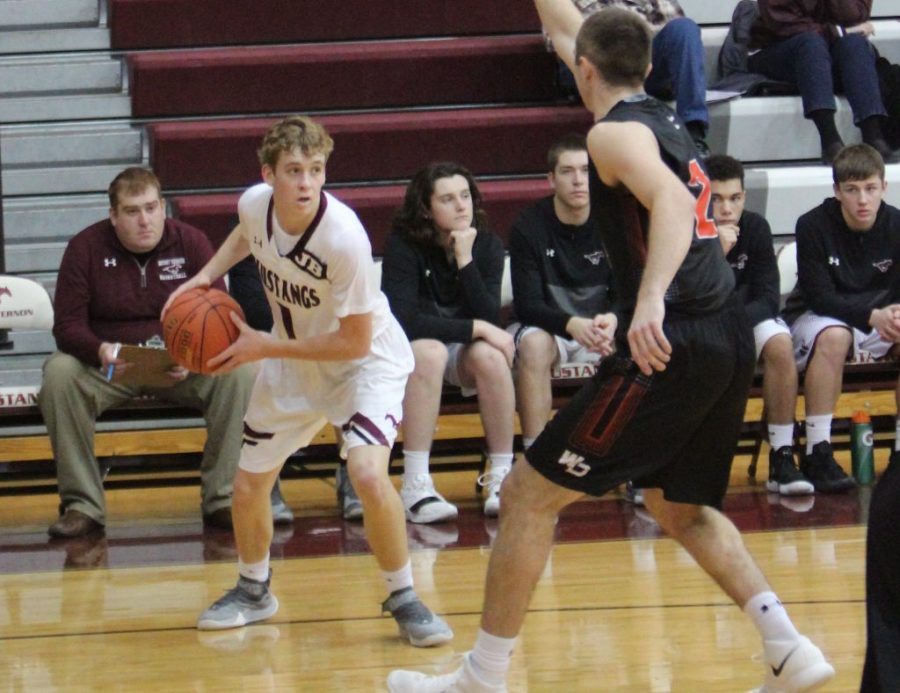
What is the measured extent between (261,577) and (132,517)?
6.01 ft

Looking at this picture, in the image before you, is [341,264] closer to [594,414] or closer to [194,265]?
[594,414]

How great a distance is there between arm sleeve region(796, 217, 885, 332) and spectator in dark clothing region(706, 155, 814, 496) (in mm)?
160

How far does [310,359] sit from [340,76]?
4170mm

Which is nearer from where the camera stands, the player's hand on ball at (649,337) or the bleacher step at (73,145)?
the player's hand on ball at (649,337)

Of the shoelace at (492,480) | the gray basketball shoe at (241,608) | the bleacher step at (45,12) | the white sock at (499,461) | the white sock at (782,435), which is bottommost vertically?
the shoelace at (492,480)

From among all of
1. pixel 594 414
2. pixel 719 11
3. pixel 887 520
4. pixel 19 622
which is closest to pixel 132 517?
pixel 19 622

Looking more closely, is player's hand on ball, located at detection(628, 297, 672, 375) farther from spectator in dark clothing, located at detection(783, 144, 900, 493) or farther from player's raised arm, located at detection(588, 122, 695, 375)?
spectator in dark clothing, located at detection(783, 144, 900, 493)

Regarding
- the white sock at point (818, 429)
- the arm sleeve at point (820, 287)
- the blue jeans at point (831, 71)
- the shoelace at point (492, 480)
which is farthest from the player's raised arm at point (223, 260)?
the blue jeans at point (831, 71)

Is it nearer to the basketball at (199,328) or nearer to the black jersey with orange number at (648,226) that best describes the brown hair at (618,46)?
the black jersey with orange number at (648,226)

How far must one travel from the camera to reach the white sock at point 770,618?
11.1 feet

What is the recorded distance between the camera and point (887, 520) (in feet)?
9.08

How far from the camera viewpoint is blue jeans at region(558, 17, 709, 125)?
275 inches

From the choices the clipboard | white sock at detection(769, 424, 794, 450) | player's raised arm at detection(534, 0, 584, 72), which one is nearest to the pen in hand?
the clipboard

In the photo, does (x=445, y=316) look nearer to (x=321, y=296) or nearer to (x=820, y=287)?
(x=820, y=287)
